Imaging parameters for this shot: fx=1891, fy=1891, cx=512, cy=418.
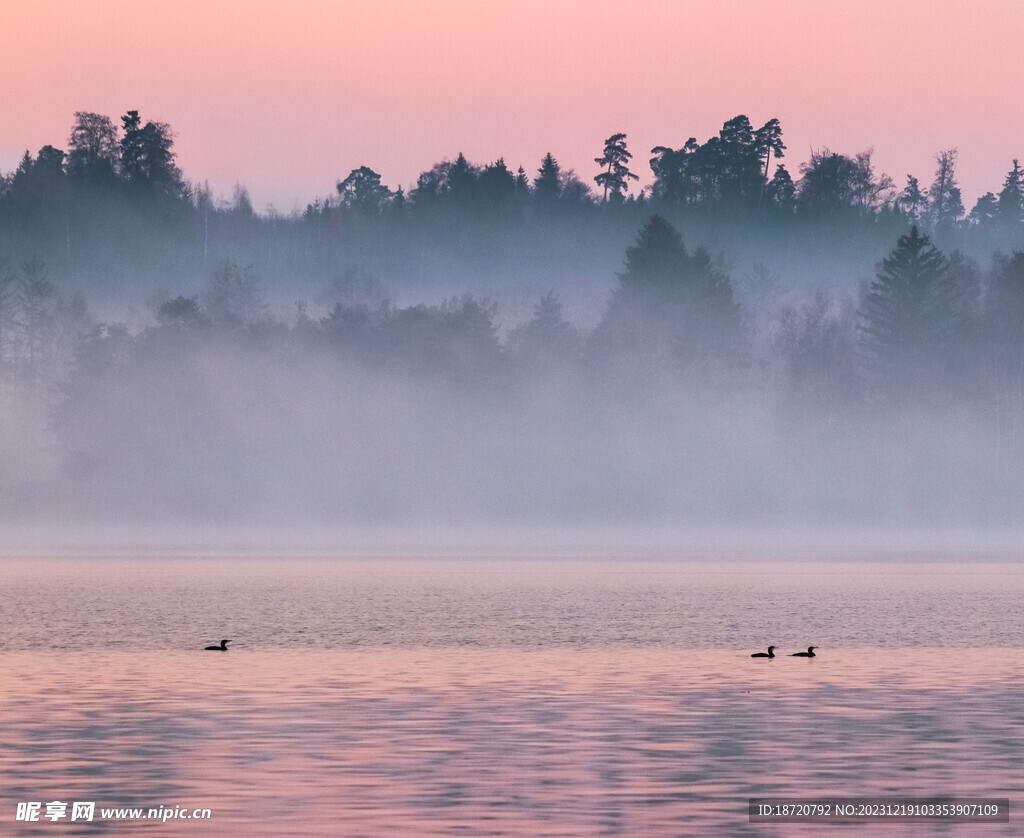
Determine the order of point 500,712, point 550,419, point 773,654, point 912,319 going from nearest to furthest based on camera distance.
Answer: point 500,712 < point 773,654 < point 912,319 < point 550,419

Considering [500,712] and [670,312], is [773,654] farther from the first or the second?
[670,312]

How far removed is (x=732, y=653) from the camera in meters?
39.3

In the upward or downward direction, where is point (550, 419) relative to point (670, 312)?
downward

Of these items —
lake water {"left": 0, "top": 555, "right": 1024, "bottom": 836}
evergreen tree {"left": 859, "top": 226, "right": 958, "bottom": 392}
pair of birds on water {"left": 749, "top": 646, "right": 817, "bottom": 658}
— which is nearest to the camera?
lake water {"left": 0, "top": 555, "right": 1024, "bottom": 836}

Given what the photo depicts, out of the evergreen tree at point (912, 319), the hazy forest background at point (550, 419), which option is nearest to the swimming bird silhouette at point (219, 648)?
the hazy forest background at point (550, 419)

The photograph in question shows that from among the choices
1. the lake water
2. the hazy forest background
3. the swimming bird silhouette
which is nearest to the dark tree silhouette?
the hazy forest background

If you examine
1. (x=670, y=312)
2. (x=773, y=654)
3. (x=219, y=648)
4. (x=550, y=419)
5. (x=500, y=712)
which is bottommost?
(x=500, y=712)

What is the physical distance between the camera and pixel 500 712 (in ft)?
92.8

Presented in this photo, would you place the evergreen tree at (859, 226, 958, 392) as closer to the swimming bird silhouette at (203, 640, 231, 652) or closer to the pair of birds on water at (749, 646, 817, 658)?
the pair of birds on water at (749, 646, 817, 658)

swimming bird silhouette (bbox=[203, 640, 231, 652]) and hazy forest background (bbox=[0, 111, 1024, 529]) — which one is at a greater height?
hazy forest background (bbox=[0, 111, 1024, 529])

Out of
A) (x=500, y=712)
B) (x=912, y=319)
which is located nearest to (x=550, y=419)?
(x=912, y=319)

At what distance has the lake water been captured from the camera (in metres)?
20.4

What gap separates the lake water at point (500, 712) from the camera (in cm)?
2044

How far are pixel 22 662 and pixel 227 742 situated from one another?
40.9ft
